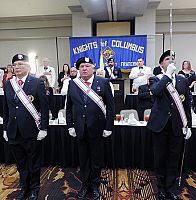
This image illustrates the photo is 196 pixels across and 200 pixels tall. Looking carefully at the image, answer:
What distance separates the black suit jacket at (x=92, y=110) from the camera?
7.46 ft

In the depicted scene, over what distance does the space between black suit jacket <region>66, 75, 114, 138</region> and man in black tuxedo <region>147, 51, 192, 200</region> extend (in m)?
0.42

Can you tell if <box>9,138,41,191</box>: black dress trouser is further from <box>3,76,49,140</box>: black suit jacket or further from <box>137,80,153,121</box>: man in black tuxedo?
<box>137,80,153,121</box>: man in black tuxedo

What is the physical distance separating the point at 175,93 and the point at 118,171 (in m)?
1.42

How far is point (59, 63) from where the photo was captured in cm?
912

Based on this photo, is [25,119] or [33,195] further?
[33,195]

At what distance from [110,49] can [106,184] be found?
568cm

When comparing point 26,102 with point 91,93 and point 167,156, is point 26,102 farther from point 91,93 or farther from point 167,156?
point 167,156

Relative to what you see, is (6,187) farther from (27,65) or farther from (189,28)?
(189,28)

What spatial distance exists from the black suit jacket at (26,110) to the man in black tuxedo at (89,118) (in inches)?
10.7

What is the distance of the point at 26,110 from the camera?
2.21 m

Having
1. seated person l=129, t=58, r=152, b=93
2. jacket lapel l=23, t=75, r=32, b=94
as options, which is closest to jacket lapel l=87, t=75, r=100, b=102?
jacket lapel l=23, t=75, r=32, b=94

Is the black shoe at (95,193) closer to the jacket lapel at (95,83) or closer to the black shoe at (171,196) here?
the black shoe at (171,196)

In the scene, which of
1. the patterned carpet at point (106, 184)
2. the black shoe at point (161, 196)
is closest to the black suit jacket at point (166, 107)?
the black shoe at point (161, 196)

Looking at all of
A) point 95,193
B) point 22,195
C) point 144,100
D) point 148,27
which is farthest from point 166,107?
point 148,27
